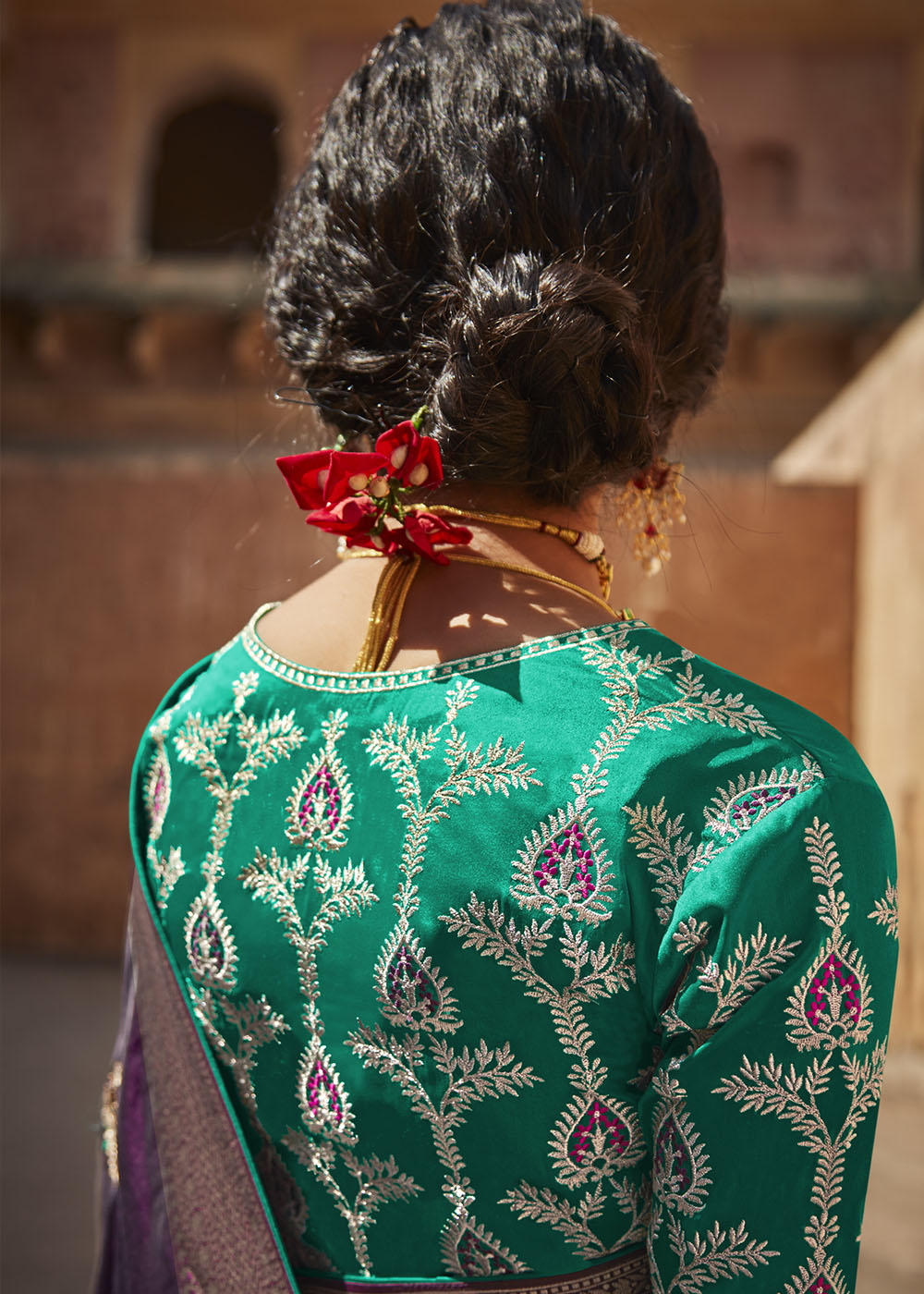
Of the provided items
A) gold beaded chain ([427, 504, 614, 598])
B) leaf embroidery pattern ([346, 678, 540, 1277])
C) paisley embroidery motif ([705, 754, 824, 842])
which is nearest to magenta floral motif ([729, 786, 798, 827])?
paisley embroidery motif ([705, 754, 824, 842])

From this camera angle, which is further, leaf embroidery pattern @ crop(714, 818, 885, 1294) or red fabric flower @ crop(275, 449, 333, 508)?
red fabric flower @ crop(275, 449, 333, 508)

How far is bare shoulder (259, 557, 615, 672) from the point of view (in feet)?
2.47

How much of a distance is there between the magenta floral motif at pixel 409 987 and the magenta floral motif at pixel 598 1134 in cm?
11

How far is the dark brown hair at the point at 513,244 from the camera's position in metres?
0.74

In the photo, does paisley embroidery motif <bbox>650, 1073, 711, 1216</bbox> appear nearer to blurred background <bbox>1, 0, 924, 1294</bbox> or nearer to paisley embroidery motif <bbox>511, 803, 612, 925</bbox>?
paisley embroidery motif <bbox>511, 803, 612, 925</bbox>

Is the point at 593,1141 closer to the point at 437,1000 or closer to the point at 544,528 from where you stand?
the point at 437,1000

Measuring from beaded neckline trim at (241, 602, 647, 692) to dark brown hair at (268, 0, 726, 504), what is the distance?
0.11 metres

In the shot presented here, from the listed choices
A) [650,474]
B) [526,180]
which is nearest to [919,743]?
[650,474]

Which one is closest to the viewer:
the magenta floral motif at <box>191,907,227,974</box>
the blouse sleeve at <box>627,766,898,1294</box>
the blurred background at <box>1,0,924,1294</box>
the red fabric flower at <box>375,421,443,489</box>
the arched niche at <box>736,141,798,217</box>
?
the blouse sleeve at <box>627,766,898,1294</box>

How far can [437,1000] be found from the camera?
2.35 feet

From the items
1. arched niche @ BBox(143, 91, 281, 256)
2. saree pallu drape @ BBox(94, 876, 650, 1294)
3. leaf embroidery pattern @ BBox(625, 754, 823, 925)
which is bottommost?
saree pallu drape @ BBox(94, 876, 650, 1294)

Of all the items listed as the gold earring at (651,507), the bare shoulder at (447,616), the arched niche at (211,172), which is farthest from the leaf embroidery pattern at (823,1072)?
the arched niche at (211,172)

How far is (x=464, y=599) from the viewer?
2.54 feet

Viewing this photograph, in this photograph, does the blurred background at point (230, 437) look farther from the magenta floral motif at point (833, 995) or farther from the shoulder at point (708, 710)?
the magenta floral motif at point (833, 995)
